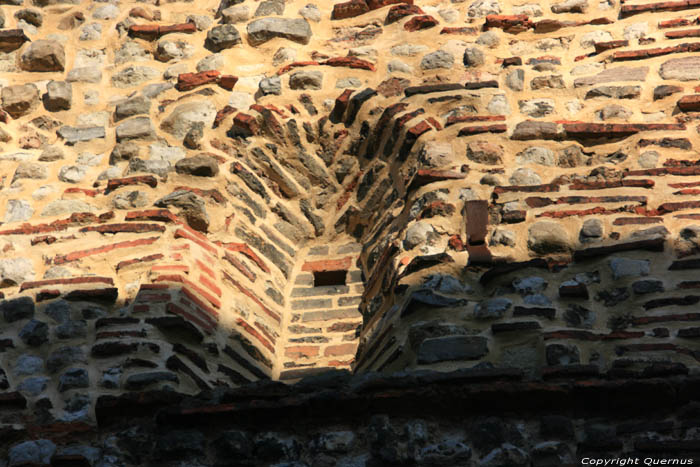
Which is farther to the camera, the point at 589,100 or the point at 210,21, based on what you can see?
the point at 210,21

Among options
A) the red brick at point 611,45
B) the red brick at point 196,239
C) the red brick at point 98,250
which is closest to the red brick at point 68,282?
the red brick at point 98,250

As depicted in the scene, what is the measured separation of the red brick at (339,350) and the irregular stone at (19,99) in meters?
2.14

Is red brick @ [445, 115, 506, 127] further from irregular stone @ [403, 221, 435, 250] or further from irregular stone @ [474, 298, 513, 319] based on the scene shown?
irregular stone @ [474, 298, 513, 319]

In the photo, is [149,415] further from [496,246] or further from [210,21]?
[210,21]

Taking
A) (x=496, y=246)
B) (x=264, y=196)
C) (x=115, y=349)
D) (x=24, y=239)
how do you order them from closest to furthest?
(x=115, y=349) → (x=496, y=246) → (x=24, y=239) → (x=264, y=196)

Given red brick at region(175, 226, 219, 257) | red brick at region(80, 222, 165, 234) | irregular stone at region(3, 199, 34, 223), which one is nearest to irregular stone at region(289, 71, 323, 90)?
red brick at region(175, 226, 219, 257)

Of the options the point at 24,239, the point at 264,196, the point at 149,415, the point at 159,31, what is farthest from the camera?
the point at 159,31

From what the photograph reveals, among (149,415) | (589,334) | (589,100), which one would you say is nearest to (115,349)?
(149,415)

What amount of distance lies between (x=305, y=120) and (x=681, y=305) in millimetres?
2388

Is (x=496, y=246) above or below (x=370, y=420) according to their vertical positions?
above

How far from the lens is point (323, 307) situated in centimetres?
495

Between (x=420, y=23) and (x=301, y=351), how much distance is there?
6.71 feet

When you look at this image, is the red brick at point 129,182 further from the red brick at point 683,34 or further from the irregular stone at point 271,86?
the red brick at point 683,34

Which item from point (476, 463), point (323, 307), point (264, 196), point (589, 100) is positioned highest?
point (589, 100)
